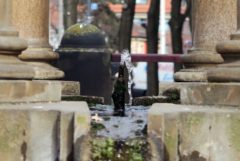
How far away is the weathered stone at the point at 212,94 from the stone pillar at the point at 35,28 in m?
3.78

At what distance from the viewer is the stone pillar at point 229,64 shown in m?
8.73

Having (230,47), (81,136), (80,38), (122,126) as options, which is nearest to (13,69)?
(122,126)

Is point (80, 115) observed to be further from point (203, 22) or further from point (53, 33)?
point (53, 33)

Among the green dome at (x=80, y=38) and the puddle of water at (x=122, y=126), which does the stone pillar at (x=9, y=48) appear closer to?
the puddle of water at (x=122, y=126)

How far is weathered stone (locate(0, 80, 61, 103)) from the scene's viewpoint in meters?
8.68

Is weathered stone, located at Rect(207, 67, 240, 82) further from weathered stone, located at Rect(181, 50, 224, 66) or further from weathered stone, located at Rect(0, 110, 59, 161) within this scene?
weathered stone, located at Rect(181, 50, 224, 66)

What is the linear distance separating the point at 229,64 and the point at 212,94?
0.58m

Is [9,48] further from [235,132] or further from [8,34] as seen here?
[235,132]

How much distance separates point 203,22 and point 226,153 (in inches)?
196

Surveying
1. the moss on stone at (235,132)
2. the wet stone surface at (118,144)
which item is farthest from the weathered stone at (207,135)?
the wet stone surface at (118,144)

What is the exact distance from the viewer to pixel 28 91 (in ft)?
29.1

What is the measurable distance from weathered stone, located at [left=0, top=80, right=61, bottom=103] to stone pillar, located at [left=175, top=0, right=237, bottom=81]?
3.68 meters

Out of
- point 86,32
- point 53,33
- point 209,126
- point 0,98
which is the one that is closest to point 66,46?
point 86,32

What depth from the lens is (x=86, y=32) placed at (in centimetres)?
1725
